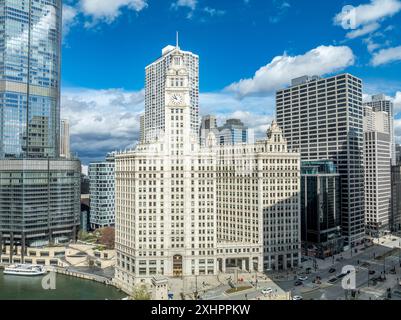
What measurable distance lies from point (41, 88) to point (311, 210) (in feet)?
212

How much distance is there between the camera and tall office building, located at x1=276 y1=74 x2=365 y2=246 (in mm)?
78125

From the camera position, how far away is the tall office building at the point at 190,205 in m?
54.5

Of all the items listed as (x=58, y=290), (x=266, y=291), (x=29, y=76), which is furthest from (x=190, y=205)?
(x=29, y=76)

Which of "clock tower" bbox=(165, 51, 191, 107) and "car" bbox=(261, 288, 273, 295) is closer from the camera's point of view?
"car" bbox=(261, 288, 273, 295)

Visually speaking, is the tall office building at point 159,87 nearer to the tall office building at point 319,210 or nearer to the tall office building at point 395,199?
the tall office building at point 319,210

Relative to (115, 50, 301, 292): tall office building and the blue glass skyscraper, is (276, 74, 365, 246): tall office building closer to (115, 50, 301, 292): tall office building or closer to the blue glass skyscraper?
(115, 50, 301, 292): tall office building

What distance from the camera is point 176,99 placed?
56906 millimetres

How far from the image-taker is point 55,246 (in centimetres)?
7425

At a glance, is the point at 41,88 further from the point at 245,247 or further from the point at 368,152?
the point at 368,152

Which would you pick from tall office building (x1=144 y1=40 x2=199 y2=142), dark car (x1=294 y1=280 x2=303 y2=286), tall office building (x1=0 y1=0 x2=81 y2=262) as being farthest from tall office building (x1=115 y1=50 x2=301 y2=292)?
tall office building (x1=144 y1=40 x2=199 y2=142)

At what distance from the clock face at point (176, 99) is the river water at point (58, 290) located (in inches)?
1150

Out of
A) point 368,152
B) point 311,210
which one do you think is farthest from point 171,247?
point 368,152

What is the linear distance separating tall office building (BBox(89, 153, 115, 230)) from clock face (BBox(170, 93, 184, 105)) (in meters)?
49.0

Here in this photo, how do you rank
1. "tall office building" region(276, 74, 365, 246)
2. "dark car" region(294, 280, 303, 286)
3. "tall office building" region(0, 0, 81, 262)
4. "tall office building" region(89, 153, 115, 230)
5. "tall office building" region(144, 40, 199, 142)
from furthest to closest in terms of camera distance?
1. "tall office building" region(144, 40, 199, 142)
2. "tall office building" region(89, 153, 115, 230)
3. "tall office building" region(276, 74, 365, 246)
4. "tall office building" region(0, 0, 81, 262)
5. "dark car" region(294, 280, 303, 286)
